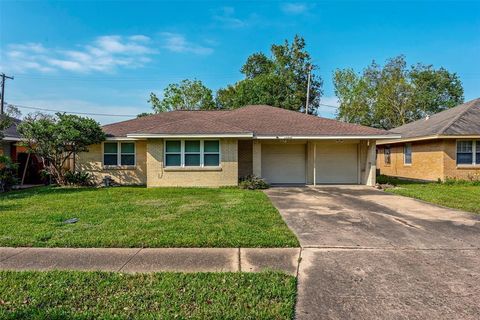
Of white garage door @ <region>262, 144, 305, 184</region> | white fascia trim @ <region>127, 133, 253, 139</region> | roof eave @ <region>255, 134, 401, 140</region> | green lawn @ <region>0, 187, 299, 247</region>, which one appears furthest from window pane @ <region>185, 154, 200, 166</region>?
white garage door @ <region>262, 144, 305, 184</region>

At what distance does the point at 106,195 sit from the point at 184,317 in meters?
9.60

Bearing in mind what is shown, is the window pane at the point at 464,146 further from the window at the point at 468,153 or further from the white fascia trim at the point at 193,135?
the white fascia trim at the point at 193,135

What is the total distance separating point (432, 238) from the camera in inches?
231

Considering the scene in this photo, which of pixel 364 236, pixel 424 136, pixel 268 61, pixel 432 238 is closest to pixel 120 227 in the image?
pixel 364 236

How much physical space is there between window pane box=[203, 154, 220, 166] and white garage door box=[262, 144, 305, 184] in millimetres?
3395

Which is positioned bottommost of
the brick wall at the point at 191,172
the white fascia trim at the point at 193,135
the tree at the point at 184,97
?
the brick wall at the point at 191,172

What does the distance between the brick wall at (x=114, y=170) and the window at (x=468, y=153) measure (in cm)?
1721

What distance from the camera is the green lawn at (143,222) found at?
5457 millimetres

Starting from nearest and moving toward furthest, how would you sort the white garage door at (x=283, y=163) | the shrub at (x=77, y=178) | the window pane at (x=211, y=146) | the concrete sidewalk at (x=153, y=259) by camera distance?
the concrete sidewalk at (x=153, y=259) → the window pane at (x=211, y=146) → the shrub at (x=77, y=178) → the white garage door at (x=283, y=163)

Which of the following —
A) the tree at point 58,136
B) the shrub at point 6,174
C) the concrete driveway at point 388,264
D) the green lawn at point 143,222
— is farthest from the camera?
the tree at point 58,136

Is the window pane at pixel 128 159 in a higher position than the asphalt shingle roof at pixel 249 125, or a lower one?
lower

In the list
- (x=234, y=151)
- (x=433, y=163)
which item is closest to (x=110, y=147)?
(x=234, y=151)

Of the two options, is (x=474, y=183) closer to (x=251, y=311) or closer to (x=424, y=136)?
(x=424, y=136)

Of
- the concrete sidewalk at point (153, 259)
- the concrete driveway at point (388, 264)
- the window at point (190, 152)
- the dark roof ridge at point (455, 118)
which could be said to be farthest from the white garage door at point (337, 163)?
the concrete sidewalk at point (153, 259)
